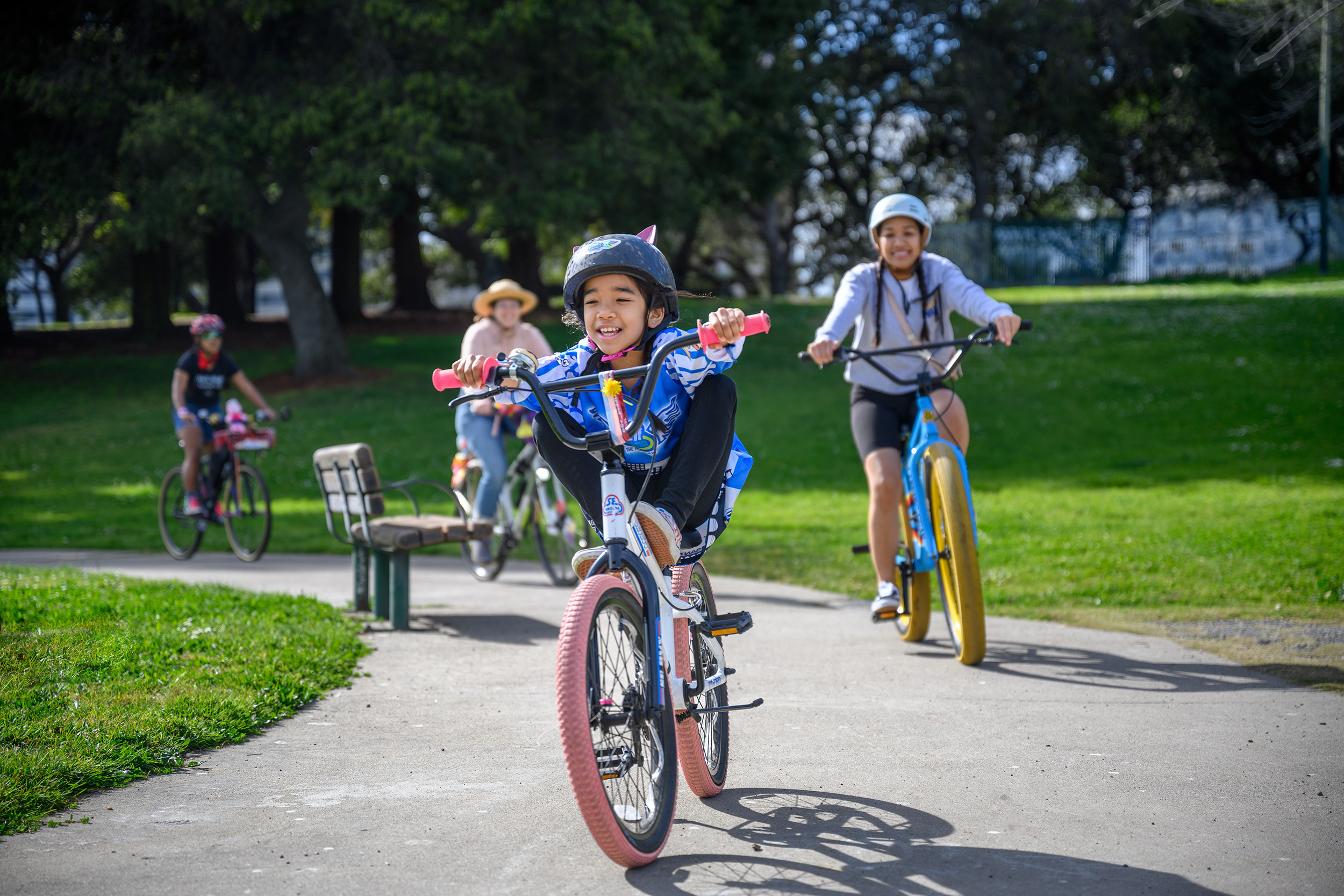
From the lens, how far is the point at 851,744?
4.67 m

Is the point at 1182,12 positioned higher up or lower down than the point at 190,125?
higher up

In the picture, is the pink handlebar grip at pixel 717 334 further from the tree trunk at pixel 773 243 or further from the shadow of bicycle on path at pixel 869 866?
the tree trunk at pixel 773 243

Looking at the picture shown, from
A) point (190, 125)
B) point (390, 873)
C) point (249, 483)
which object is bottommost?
point (390, 873)

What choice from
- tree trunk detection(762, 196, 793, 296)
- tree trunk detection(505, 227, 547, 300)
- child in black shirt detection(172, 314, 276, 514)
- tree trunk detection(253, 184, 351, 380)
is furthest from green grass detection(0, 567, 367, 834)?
tree trunk detection(762, 196, 793, 296)

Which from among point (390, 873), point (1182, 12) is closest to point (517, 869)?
point (390, 873)

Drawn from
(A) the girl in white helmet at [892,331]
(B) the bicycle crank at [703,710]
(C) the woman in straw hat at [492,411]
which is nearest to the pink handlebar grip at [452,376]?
(B) the bicycle crank at [703,710]

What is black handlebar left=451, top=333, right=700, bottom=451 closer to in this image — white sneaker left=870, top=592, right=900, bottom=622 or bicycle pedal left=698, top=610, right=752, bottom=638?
bicycle pedal left=698, top=610, right=752, bottom=638

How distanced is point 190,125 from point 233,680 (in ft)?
60.0

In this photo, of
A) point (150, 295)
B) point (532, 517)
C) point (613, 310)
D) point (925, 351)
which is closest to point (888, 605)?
point (925, 351)

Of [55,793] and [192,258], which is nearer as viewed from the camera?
[55,793]

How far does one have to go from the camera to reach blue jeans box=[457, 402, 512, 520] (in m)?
9.20

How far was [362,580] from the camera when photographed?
25.8ft

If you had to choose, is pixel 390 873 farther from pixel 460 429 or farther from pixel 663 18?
pixel 663 18

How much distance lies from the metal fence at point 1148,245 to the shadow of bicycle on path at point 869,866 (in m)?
30.1
